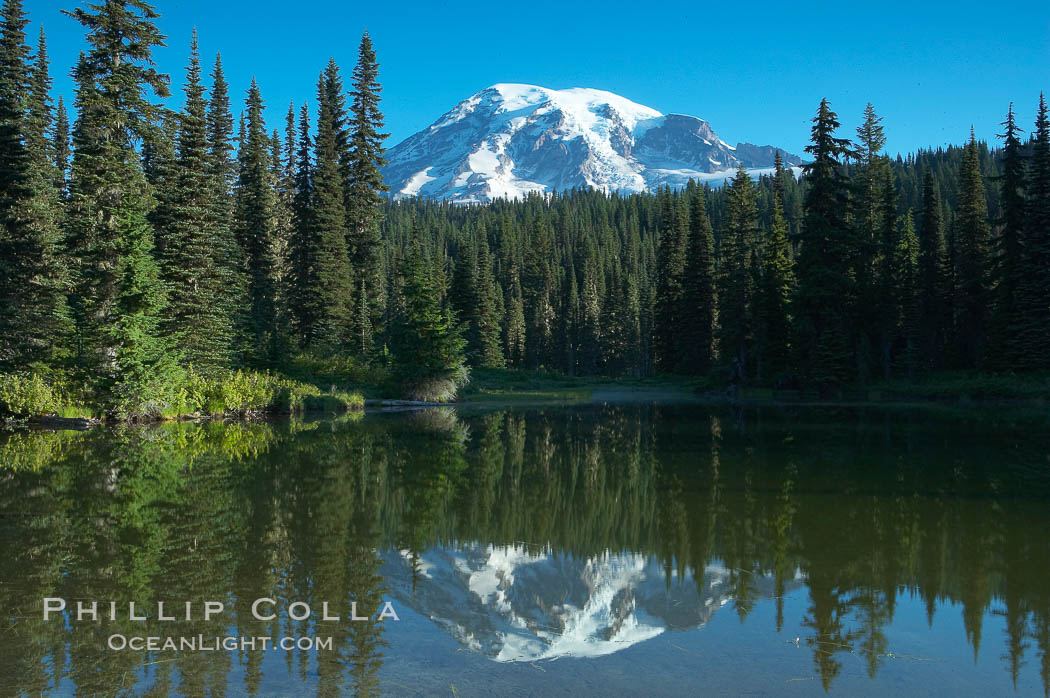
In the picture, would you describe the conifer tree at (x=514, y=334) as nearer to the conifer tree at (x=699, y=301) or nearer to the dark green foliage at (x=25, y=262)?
the conifer tree at (x=699, y=301)

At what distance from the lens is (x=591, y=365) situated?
9375 cm

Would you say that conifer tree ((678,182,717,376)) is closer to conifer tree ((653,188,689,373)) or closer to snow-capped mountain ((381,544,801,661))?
conifer tree ((653,188,689,373))

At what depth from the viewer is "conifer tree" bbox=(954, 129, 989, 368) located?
47.0 meters

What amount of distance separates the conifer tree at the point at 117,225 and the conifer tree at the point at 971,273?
46.1 m

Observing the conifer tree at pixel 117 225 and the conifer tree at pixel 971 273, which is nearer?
the conifer tree at pixel 117 225

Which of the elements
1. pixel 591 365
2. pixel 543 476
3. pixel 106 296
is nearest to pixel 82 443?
pixel 106 296

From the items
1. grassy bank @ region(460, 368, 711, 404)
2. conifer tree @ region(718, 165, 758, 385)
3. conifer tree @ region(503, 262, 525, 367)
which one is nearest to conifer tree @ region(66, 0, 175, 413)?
grassy bank @ region(460, 368, 711, 404)

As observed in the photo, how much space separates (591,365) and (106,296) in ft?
235

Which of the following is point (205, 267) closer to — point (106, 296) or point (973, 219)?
point (106, 296)

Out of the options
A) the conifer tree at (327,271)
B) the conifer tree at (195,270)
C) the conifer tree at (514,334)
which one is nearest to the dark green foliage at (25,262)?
the conifer tree at (195,270)

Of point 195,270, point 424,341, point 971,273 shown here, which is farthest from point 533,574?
point 971,273

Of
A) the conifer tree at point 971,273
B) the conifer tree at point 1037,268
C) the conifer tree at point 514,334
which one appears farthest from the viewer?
the conifer tree at point 514,334

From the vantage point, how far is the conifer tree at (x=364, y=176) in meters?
48.0

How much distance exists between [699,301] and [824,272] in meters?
22.0
